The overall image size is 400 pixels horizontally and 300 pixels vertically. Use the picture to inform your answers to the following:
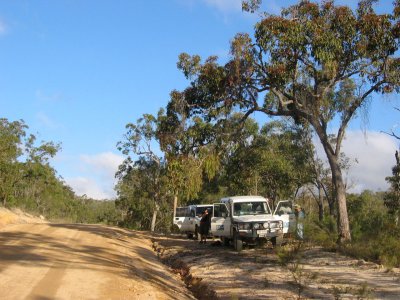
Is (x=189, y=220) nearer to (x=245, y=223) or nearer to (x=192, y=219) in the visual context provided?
(x=192, y=219)

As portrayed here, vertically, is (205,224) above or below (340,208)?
below

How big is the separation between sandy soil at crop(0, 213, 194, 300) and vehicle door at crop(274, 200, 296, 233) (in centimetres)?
601

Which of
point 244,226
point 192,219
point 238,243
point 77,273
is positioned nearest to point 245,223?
point 244,226

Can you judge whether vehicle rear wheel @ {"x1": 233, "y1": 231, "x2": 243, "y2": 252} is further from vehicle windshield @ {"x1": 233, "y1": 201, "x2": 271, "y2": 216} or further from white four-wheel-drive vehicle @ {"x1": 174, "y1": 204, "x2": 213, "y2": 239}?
white four-wheel-drive vehicle @ {"x1": 174, "y1": 204, "x2": 213, "y2": 239}

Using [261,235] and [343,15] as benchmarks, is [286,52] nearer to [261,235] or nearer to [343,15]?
[343,15]

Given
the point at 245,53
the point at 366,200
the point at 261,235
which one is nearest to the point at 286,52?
the point at 245,53

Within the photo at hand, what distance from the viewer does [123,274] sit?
12891 mm

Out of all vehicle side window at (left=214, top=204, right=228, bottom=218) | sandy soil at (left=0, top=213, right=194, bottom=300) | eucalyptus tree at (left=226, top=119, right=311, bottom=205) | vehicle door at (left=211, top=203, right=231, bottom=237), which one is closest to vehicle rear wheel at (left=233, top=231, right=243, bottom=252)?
vehicle door at (left=211, top=203, right=231, bottom=237)

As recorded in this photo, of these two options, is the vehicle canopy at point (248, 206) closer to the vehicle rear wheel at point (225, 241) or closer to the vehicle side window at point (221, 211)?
the vehicle side window at point (221, 211)

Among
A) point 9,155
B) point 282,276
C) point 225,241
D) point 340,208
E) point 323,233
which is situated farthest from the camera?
point 9,155

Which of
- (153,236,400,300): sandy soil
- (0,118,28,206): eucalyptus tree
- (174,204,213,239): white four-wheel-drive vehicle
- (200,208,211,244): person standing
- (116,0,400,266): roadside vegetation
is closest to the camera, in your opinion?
(153,236,400,300): sandy soil

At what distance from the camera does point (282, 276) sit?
40.4 feet

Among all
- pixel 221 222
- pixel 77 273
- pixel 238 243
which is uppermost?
pixel 221 222

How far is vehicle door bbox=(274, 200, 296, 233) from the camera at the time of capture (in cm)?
2005
